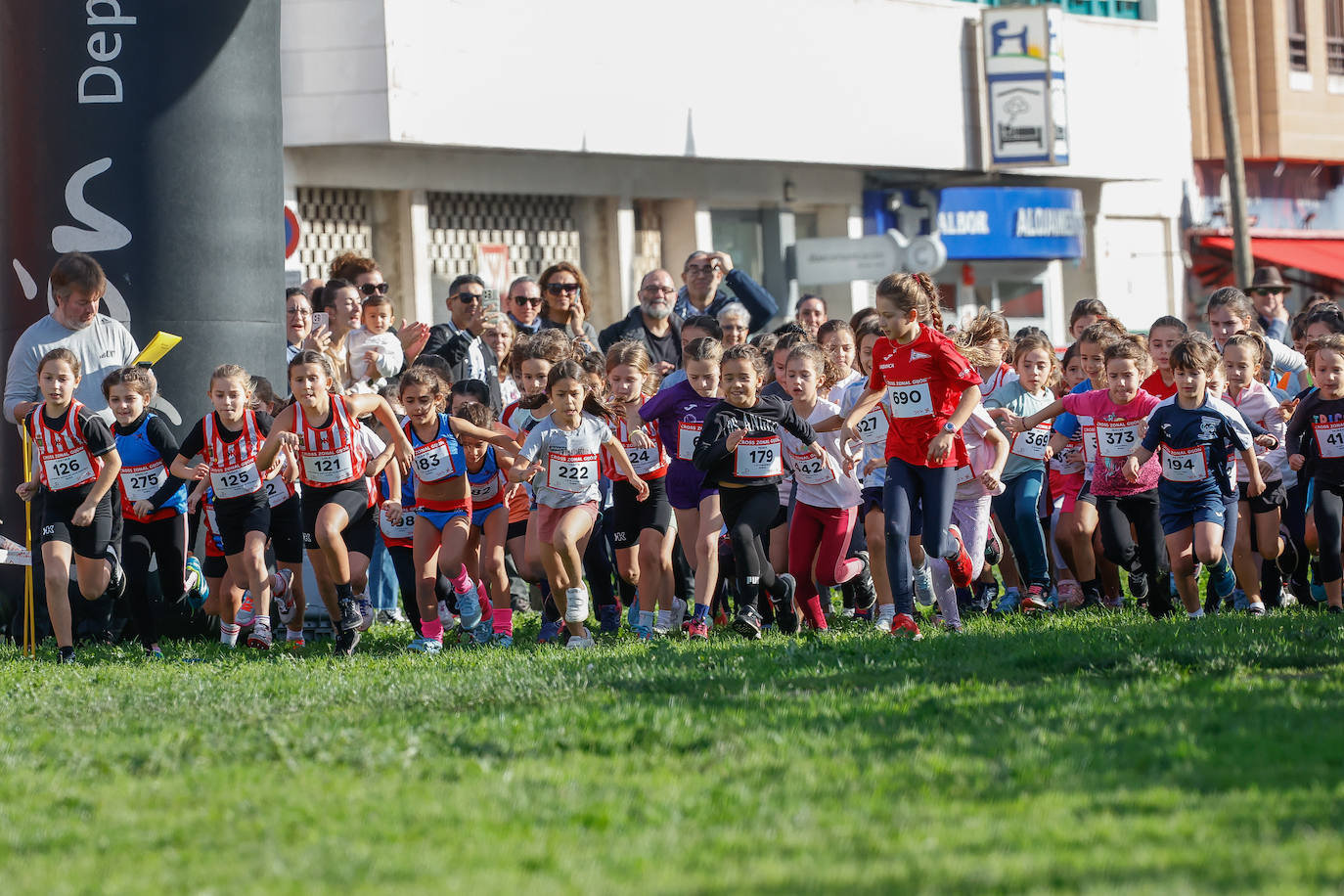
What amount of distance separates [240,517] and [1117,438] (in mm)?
5050

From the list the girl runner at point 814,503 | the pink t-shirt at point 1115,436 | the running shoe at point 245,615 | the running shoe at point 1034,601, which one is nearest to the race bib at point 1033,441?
the pink t-shirt at point 1115,436

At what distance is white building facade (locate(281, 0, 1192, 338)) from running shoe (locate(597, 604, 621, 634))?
11.1 m

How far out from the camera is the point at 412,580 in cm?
1127

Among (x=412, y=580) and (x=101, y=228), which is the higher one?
(x=101, y=228)

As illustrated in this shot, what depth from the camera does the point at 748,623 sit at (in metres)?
10.5

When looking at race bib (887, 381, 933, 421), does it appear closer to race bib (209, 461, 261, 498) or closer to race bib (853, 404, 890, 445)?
race bib (853, 404, 890, 445)

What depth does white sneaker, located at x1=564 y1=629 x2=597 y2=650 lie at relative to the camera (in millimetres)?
10305

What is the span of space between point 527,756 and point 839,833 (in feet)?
5.12

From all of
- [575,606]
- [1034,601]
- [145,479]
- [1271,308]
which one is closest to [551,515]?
[575,606]

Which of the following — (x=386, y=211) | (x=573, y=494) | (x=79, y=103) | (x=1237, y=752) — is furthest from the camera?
(x=386, y=211)

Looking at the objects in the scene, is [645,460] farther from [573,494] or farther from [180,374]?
[180,374]

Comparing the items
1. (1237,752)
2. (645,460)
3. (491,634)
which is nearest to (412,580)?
(491,634)

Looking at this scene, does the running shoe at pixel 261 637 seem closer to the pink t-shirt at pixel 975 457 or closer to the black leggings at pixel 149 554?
the black leggings at pixel 149 554

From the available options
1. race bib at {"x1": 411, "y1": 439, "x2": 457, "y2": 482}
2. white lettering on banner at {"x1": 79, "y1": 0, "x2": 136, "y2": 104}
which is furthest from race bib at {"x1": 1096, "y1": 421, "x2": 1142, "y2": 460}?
white lettering on banner at {"x1": 79, "y1": 0, "x2": 136, "y2": 104}
